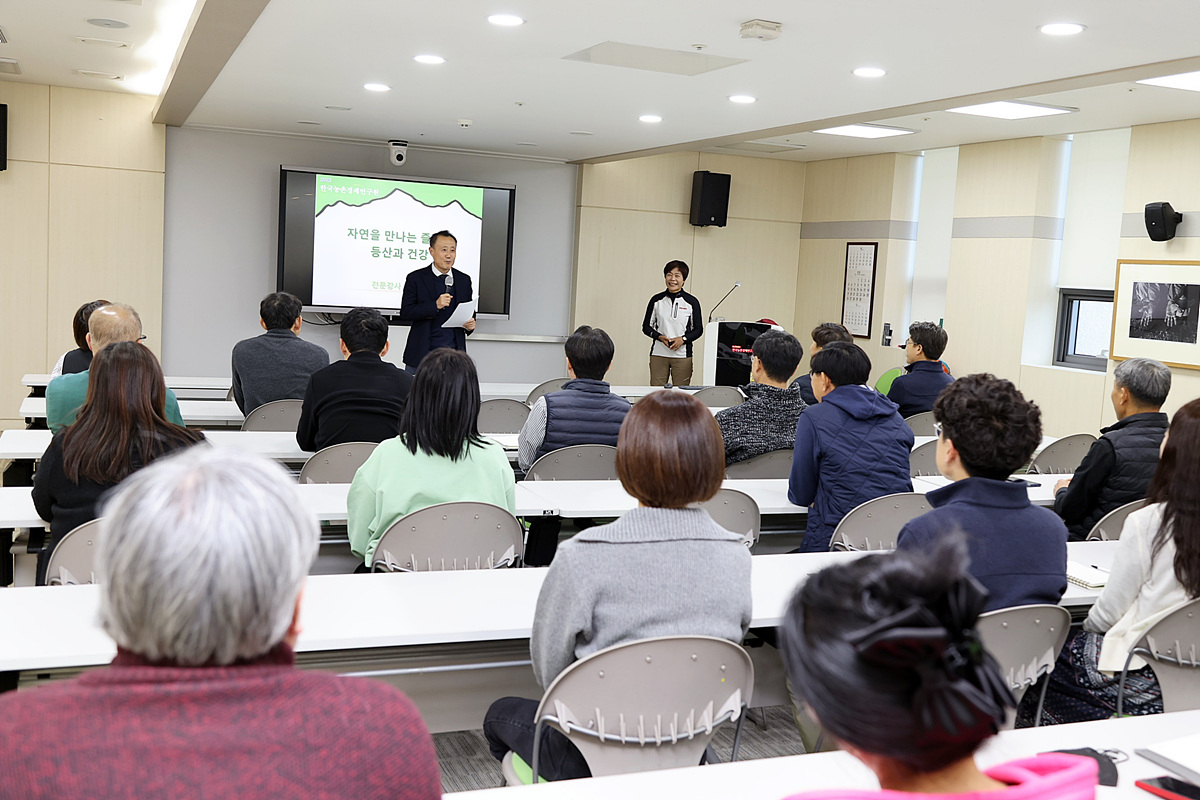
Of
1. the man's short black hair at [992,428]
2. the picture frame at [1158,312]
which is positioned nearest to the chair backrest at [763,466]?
the man's short black hair at [992,428]

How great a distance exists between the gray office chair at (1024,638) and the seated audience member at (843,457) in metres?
1.27

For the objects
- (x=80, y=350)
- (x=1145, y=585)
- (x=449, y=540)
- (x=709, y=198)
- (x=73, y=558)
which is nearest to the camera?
(x=1145, y=585)

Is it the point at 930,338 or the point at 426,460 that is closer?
the point at 426,460

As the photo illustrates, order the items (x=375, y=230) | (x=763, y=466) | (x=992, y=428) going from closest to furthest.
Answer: (x=992, y=428), (x=763, y=466), (x=375, y=230)

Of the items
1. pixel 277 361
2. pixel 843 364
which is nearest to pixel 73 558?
pixel 843 364

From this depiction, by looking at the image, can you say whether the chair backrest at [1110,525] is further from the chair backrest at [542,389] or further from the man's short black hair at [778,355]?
the chair backrest at [542,389]

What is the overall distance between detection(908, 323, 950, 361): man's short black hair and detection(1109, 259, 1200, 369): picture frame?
2.23 metres

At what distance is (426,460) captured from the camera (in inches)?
120

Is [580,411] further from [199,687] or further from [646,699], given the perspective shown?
[199,687]

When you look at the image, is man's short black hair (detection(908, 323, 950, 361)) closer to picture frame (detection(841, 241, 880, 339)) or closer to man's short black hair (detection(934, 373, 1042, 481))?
man's short black hair (detection(934, 373, 1042, 481))

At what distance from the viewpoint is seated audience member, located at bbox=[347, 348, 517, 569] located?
3010 mm

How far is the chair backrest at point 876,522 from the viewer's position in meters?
3.40

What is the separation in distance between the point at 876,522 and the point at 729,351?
609 cm

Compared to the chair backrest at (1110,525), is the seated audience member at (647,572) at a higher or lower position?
higher
